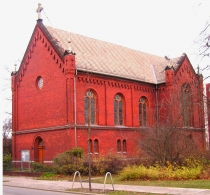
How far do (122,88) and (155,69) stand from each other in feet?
28.4

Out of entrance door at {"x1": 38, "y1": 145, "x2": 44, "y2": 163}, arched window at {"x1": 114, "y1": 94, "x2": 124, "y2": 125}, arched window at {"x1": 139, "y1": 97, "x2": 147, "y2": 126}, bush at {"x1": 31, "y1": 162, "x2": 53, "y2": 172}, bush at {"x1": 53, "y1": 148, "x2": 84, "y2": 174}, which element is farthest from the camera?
arched window at {"x1": 139, "y1": 97, "x2": 147, "y2": 126}

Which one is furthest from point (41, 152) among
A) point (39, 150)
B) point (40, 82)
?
point (40, 82)

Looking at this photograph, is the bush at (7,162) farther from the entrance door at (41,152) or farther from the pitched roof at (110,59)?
the pitched roof at (110,59)

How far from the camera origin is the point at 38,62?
119ft

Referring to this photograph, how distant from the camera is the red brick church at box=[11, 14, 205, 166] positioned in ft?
107

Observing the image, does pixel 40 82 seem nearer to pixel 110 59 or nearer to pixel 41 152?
pixel 41 152

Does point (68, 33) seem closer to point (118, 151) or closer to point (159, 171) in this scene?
point (118, 151)

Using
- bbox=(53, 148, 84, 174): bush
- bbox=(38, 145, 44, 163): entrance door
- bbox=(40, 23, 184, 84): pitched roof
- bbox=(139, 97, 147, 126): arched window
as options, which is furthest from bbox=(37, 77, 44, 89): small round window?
bbox=(139, 97, 147, 126): arched window

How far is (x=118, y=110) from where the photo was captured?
124 ft

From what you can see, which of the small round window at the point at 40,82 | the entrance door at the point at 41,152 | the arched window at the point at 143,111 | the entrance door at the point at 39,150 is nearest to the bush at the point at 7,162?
the entrance door at the point at 39,150

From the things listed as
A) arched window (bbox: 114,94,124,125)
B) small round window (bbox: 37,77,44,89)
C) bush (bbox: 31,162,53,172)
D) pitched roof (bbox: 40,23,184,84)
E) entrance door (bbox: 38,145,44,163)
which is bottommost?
bush (bbox: 31,162,53,172)

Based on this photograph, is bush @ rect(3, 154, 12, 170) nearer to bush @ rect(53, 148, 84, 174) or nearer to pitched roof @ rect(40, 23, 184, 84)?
bush @ rect(53, 148, 84, 174)

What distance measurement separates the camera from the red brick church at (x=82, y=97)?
107 feet

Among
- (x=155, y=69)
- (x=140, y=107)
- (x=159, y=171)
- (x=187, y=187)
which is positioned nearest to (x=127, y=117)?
(x=140, y=107)
